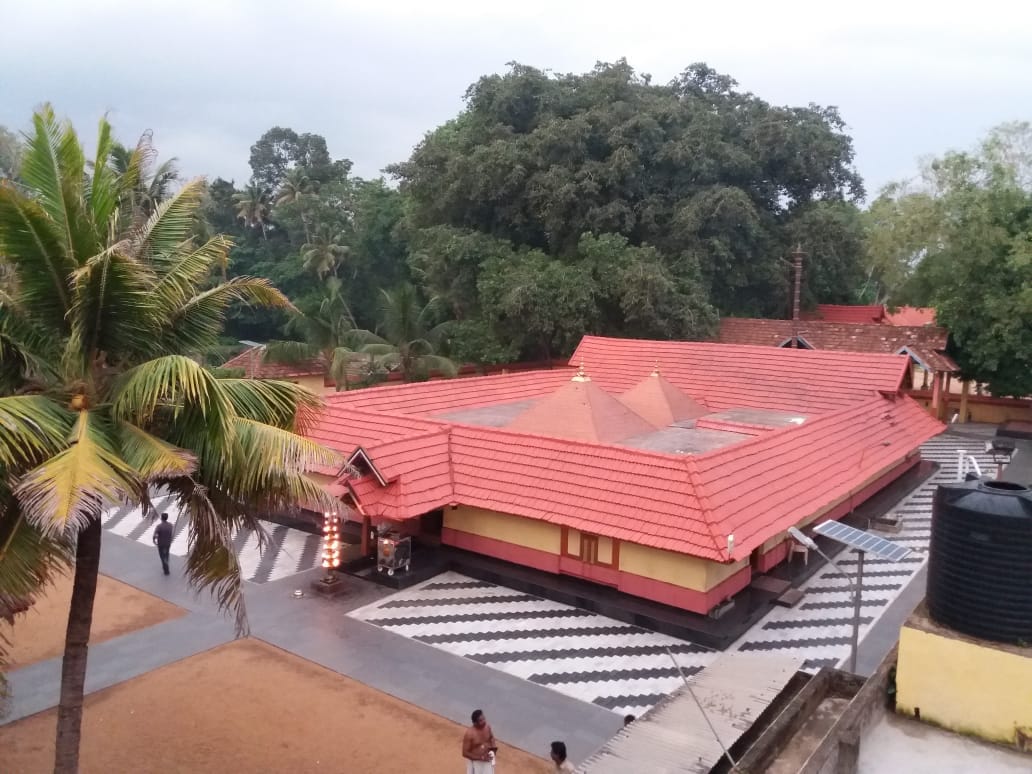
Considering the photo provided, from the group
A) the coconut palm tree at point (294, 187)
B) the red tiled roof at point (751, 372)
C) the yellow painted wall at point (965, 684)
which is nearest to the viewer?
the yellow painted wall at point (965, 684)

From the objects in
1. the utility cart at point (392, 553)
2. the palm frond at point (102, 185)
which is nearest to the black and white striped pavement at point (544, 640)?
the utility cart at point (392, 553)

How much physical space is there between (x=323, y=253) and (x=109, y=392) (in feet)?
116

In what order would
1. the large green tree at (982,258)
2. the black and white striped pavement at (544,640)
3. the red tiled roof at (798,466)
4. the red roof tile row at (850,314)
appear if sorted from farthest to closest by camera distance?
1. the red roof tile row at (850,314)
2. the large green tree at (982,258)
3. the red tiled roof at (798,466)
4. the black and white striped pavement at (544,640)

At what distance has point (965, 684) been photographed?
603 cm

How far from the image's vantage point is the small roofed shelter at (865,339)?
28.1 m

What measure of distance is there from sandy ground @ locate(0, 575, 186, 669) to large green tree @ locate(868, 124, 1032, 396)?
26722mm

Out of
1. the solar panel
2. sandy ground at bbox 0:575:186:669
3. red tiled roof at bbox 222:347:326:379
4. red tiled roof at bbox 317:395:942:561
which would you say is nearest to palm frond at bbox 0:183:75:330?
sandy ground at bbox 0:575:186:669

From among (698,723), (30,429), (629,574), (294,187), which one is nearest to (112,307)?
(30,429)

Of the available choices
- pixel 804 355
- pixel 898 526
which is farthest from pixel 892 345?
pixel 898 526

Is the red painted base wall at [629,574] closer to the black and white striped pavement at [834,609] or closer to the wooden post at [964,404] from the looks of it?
the black and white striped pavement at [834,609]

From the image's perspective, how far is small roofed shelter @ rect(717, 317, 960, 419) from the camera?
1108 inches

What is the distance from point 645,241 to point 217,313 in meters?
25.7

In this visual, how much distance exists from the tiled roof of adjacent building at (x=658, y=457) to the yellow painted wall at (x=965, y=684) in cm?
574

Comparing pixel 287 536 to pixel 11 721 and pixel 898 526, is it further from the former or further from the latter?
pixel 898 526
